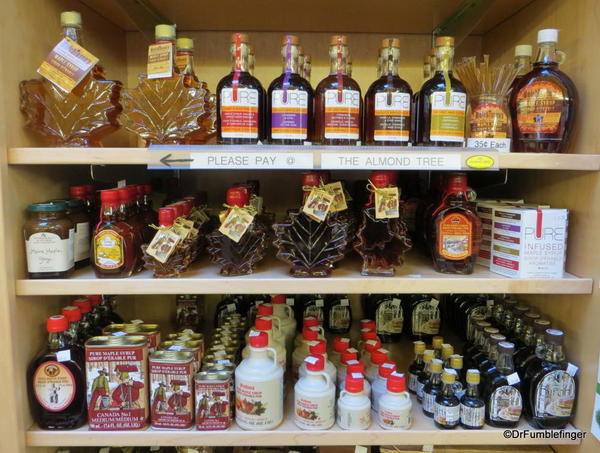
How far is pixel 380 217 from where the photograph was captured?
1.08 metres

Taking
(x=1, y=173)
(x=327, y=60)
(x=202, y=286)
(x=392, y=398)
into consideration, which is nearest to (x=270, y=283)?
(x=202, y=286)

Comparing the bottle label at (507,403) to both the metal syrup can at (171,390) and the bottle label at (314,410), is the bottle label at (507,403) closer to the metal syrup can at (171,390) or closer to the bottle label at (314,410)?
the bottle label at (314,410)

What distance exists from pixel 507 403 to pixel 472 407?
91 mm

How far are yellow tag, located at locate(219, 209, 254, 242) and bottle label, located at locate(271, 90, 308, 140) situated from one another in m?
0.21

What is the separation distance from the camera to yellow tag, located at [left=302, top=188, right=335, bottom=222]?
1084 millimetres

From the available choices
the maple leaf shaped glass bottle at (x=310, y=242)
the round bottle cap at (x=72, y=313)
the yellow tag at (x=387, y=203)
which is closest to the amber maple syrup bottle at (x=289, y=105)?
the maple leaf shaped glass bottle at (x=310, y=242)

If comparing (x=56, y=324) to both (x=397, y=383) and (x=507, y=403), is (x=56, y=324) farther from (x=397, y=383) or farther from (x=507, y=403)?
(x=507, y=403)

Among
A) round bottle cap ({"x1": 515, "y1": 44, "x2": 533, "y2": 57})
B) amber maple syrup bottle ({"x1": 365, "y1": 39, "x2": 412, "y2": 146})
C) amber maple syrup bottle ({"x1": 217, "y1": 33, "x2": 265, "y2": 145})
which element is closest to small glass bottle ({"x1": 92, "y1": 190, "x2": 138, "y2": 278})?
amber maple syrup bottle ({"x1": 217, "y1": 33, "x2": 265, "y2": 145})

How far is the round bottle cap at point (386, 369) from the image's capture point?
1.14m

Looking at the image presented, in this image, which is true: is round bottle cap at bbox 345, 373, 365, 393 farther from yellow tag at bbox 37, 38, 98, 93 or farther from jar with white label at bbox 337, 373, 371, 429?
yellow tag at bbox 37, 38, 98, 93

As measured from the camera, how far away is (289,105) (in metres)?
1.06

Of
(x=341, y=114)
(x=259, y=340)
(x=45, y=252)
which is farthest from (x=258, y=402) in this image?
(x=341, y=114)

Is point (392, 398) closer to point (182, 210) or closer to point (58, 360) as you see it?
point (182, 210)

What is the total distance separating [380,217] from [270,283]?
31 cm
